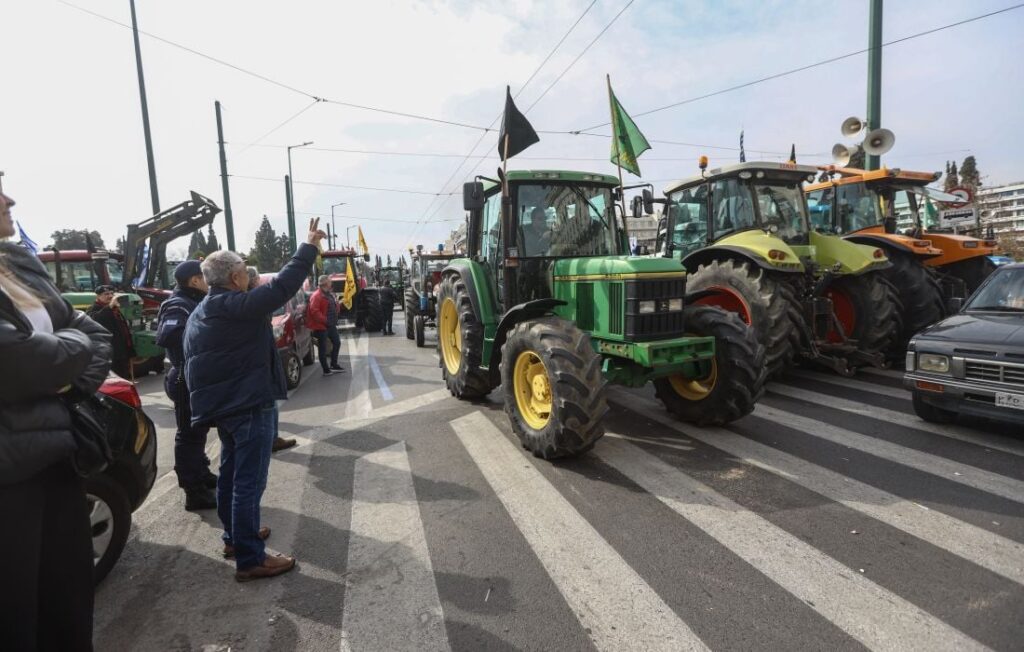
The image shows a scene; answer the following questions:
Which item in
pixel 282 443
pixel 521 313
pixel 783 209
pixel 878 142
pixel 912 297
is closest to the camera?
pixel 521 313

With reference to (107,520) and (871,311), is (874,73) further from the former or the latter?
(107,520)

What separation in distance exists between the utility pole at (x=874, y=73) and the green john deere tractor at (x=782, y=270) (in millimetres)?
3693

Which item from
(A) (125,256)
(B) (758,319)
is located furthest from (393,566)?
(A) (125,256)

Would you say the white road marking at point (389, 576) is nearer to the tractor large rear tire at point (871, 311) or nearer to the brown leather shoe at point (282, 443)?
the brown leather shoe at point (282, 443)

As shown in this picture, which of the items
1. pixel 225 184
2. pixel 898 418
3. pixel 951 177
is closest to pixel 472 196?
pixel 898 418

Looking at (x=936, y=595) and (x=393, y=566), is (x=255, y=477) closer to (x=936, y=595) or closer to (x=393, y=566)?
(x=393, y=566)

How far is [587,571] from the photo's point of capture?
3.16 meters

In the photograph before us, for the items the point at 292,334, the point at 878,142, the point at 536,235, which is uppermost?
the point at 878,142

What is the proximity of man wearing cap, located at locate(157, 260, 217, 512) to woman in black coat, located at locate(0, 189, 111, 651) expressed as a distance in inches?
90.9

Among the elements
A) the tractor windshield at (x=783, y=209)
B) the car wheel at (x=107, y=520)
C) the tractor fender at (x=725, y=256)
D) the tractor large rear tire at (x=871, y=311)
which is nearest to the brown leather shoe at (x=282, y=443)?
the car wheel at (x=107, y=520)

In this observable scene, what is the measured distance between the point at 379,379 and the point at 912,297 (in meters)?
8.63

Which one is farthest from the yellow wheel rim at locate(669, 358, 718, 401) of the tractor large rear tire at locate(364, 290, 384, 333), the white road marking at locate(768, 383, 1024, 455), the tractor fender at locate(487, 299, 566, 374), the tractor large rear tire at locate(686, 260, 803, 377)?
the tractor large rear tire at locate(364, 290, 384, 333)

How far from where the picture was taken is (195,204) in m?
13.0

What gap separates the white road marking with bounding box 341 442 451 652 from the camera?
264 centimetres
